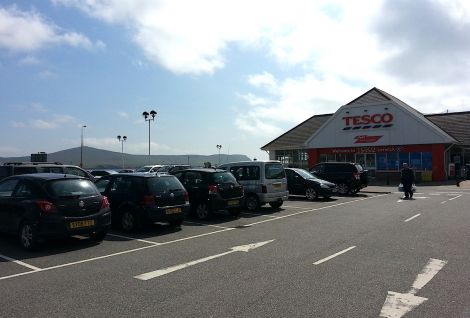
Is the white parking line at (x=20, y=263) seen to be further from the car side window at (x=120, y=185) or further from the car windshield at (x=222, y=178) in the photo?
the car windshield at (x=222, y=178)

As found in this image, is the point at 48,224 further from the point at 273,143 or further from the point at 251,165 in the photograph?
the point at 273,143

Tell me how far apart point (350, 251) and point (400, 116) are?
105 ft

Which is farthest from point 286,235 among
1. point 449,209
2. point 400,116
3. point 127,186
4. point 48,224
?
point 400,116

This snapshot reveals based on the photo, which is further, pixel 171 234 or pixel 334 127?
pixel 334 127

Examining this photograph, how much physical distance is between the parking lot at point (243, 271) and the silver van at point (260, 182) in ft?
11.0

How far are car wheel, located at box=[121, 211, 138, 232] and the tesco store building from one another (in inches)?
1017

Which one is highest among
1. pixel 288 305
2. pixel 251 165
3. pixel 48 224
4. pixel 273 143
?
pixel 273 143

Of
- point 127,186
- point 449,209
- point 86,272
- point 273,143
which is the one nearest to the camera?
point 86,272

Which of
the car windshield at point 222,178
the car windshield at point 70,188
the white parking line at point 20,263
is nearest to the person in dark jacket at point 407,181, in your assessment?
the car windshield at point 222,178

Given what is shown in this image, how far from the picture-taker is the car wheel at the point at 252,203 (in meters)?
16.3

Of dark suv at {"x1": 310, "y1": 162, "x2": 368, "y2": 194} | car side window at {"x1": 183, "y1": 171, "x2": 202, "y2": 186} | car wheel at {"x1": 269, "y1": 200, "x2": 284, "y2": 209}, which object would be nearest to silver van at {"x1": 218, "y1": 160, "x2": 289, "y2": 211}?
car wheel at {"x1": 269, "y1": 200, "x2": 284, "y2": 209}

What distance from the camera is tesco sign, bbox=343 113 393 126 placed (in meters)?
39.1

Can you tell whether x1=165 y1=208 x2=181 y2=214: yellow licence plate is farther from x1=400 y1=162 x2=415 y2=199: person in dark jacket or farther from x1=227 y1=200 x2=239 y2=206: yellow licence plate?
x1=400 y1=162 x2=415 y2=199: person in dark jacket

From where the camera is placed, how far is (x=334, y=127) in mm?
42469
